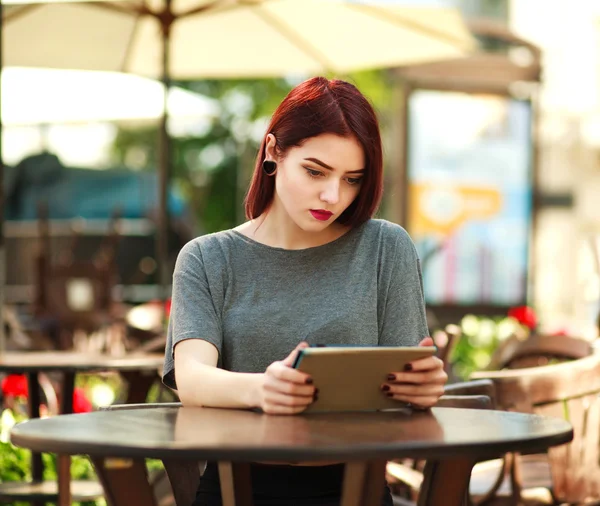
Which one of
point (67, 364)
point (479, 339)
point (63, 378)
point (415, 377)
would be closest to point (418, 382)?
point (415, 377)

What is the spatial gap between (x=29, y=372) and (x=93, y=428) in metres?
2.32

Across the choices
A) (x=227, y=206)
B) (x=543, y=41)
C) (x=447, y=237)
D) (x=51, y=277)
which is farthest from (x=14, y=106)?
(x=227, y=206)

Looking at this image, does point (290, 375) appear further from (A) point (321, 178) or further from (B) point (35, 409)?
(B) point (35, 409)

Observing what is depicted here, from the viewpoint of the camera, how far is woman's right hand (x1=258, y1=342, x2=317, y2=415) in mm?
2387

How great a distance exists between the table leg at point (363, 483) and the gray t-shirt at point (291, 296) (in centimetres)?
65

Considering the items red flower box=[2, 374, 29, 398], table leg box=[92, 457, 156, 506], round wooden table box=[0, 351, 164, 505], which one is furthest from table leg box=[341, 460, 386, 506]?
red flower box=[2, 374, 29, 398]

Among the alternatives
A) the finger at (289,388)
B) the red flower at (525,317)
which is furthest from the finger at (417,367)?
the red flower at (525,317)

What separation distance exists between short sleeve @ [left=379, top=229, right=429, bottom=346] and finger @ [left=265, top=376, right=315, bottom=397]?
50 cm

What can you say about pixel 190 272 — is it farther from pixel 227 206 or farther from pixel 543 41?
pixel 227 206

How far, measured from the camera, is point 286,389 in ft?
7.88

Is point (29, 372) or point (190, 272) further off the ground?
point (190, 272)

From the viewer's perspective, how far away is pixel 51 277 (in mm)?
9766

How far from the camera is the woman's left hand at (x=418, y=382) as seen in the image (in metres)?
2.48

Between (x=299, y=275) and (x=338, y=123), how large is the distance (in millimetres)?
375
